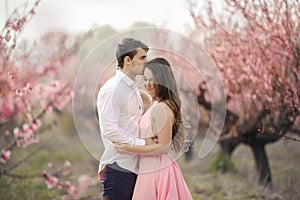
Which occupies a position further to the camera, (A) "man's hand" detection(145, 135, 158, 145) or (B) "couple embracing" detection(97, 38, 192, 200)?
(A) "man's hand" detection(145, 135, 158, 145)

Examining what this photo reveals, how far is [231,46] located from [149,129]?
411 centimetres

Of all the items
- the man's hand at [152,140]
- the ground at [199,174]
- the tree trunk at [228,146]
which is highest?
the man's hand at [152,140]

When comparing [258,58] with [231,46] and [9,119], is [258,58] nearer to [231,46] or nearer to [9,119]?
[231,46]

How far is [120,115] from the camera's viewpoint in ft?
13.1

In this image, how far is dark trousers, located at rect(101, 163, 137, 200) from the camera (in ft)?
13.4

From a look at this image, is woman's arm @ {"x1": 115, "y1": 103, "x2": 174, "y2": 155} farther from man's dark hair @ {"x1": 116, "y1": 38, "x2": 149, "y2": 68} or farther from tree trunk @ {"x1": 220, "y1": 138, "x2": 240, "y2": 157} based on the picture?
tree trunk @ {"x1": 220, "y1": 138, "x2": 240, "y2": 157}

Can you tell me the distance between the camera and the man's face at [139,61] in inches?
159

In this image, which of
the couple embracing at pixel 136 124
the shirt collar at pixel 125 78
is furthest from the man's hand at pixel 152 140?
the shirt collar at pixel 125 78

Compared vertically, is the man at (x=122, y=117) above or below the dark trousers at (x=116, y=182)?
above

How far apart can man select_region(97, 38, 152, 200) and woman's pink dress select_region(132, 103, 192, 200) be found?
0.15ft

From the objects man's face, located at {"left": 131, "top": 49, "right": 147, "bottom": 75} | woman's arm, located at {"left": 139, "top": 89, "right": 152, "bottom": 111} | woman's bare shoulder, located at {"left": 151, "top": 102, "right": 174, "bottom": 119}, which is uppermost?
man's face, located at {"left": 131, "top": 49, "right": 147, "bottom": 75}

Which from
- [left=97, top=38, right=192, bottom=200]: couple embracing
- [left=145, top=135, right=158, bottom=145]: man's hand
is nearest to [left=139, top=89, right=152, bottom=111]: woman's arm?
[left=97, top=38, right=192, bottom=200]: couple embracing

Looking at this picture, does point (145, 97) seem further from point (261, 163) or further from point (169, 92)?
point (261, 163)

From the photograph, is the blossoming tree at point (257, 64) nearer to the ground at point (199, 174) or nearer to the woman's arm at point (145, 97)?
the ground at point (199, 174)
